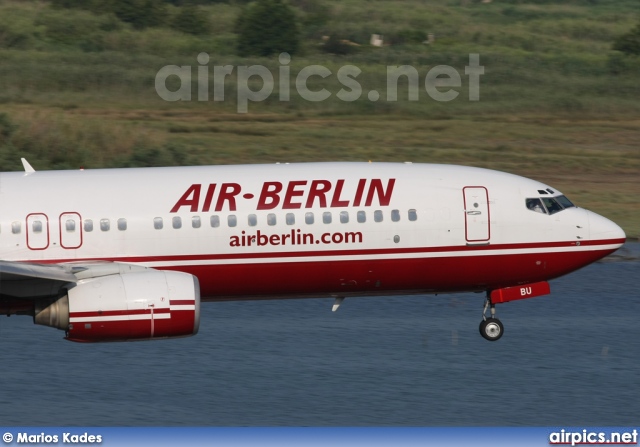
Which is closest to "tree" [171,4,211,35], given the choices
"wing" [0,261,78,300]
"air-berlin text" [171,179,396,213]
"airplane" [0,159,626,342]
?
"airplane" [0,159,626,342]

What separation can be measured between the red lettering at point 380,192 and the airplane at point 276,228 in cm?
3

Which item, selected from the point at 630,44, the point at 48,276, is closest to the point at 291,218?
the point at 48,276

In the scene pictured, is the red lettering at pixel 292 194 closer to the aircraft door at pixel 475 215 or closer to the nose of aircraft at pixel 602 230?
the aircraft door at pixel 475 215

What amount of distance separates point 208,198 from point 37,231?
4479 millimetres

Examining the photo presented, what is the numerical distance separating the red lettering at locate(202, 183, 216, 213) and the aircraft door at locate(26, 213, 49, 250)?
13.4ft

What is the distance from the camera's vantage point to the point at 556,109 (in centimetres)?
8275

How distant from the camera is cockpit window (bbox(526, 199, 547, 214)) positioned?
3297 cm

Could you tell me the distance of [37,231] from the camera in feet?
104

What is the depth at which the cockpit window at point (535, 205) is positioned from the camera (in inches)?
1298

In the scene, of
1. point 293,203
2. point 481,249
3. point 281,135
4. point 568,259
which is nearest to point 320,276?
point 293,203

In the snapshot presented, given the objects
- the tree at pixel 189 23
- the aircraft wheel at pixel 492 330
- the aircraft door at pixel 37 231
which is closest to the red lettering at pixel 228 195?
the aircraft door at pixel 37 231

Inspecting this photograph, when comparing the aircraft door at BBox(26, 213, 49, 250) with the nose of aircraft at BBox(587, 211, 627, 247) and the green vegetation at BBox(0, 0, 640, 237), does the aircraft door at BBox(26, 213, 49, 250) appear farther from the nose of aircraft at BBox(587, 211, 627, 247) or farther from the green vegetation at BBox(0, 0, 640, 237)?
the green vegetation at BBox(0, 0, 640, 237)

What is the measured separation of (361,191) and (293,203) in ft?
5.96

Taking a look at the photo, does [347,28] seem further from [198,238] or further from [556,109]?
[198,238]
